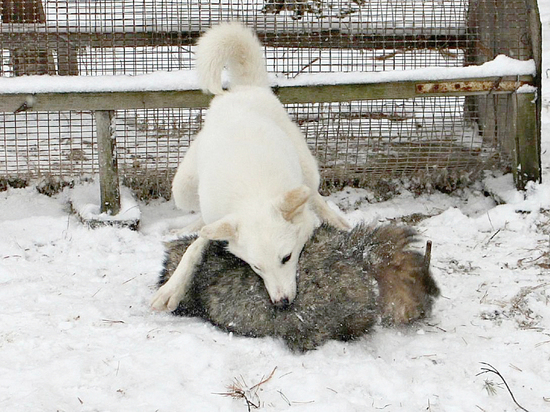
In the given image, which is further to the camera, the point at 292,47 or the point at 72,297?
the point at 292,47

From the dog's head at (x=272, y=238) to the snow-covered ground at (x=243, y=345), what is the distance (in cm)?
32

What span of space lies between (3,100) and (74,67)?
1.11 m

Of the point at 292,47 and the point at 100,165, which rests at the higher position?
the point at 292,47

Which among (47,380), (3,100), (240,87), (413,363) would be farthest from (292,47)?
(47,380)

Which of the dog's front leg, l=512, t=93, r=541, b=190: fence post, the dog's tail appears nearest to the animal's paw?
the dog's front leg

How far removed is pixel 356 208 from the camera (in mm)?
5707

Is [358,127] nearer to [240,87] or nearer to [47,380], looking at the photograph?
[240,87]

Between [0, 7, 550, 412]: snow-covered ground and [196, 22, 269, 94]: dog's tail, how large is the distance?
49.2 inches

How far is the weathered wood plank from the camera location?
5.19 metres

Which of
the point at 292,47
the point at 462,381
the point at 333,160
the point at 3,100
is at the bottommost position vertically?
A: the point at 462,381

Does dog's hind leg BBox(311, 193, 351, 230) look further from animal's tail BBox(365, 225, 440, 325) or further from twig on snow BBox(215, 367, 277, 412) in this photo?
twig on snow BBox(215, 367, 277, 412)

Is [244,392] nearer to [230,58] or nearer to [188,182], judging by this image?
[188,182]

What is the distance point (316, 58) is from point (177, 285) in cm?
264

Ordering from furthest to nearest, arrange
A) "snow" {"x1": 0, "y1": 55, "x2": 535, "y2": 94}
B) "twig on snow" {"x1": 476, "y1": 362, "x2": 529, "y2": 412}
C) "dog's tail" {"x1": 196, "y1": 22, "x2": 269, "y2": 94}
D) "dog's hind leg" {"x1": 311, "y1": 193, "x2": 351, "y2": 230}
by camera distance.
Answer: "snow" {"x1": 0, "y1": 55, "x2": 535, "y2": 94} → "dog's hind leg" {"x1": 311, "y1": 193, "x2": 351, "y2": 230} → "dog's tail" {"x1": 196, "y1": 22, "x2": 269, "y2": 94} → "twig on snow" {"x1": 476, "y1": 362, "x2": 529, "y2": 412}
